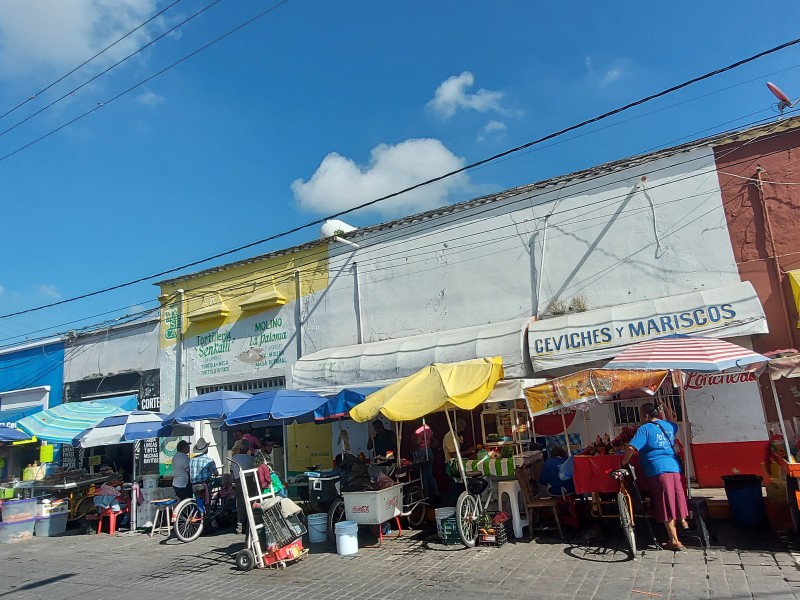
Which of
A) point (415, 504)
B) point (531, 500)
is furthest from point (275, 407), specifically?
point (531, 500)

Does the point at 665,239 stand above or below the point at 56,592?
above

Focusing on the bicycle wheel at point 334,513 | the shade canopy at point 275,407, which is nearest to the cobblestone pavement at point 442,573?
the bicycle wheel at point 334,513

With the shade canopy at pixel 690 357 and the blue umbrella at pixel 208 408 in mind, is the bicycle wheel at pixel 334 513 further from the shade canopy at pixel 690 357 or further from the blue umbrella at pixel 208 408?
the shade canopy at pixel 690 357

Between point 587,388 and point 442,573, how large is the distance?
3.14 metres

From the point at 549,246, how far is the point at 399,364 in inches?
161

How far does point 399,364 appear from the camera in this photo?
1251 cm

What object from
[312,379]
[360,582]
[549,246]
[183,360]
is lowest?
[360,582]

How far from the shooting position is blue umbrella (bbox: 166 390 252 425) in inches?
445

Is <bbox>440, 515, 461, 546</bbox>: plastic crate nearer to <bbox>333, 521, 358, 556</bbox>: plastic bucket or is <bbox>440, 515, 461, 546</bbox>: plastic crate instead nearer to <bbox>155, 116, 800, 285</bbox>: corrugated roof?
<bbox>333, 521, 358, 556</bbox>: plastic bucket

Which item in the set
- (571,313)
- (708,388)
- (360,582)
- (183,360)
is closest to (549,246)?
(571,313)

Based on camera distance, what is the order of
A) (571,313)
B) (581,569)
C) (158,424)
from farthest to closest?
(158,424), (571,313), (581,569)

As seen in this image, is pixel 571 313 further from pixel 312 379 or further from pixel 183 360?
pixel 183 360

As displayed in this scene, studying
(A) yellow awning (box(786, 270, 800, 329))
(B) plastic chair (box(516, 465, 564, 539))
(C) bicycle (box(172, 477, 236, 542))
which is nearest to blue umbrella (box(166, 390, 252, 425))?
(C) bicycle (box(172, 477, 236, 542))

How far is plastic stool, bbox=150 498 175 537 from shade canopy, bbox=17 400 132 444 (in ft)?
9.06
